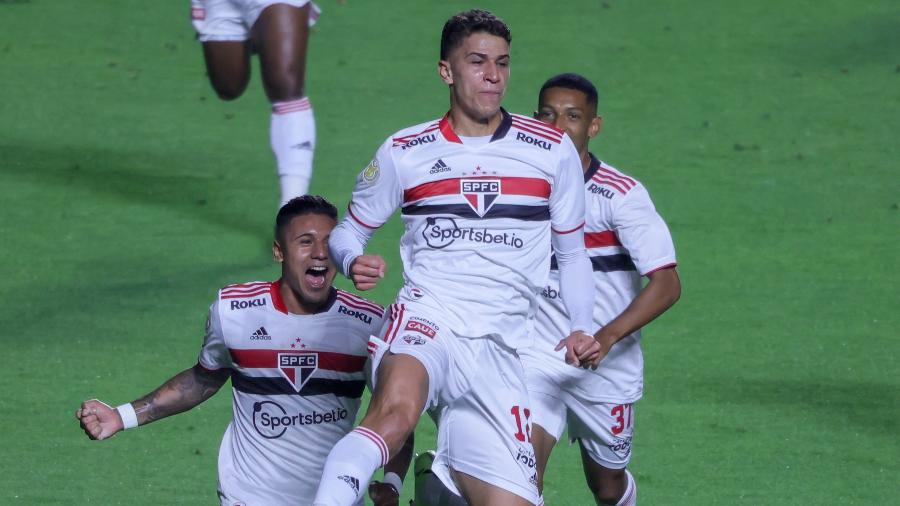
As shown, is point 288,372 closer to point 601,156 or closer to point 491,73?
point 491,73

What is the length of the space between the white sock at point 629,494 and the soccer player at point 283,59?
2584 millimetres

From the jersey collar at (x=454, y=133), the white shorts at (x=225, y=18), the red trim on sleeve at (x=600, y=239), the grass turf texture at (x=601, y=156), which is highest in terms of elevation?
the jersey collar at (x=454, y=133)

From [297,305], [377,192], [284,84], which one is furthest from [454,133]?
[284,84]

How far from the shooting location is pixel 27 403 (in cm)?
778

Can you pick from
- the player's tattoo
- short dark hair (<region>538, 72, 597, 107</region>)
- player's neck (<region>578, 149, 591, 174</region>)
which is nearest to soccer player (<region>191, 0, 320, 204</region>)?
short dark hair (<region>538, 72, 597, 107</region>)

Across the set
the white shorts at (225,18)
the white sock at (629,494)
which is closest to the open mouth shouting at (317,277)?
the white sock at (629,494)

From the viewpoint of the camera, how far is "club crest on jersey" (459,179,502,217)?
17.9ft

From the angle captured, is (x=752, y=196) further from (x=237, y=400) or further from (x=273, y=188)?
(x=237, y=400)

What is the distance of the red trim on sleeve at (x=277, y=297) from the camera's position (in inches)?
224

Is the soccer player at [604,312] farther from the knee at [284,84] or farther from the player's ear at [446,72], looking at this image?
the knee at [284,84]

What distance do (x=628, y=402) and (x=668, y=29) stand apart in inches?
339

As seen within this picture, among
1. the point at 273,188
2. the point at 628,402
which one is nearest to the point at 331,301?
the point at 628,402

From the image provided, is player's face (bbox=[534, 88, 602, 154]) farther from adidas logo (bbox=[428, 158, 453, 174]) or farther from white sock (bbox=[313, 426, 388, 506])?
white sock (bbox=[313, 426, 388, 506])

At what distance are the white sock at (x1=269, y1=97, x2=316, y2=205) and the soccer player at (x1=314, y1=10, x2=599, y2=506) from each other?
2.71 meters
